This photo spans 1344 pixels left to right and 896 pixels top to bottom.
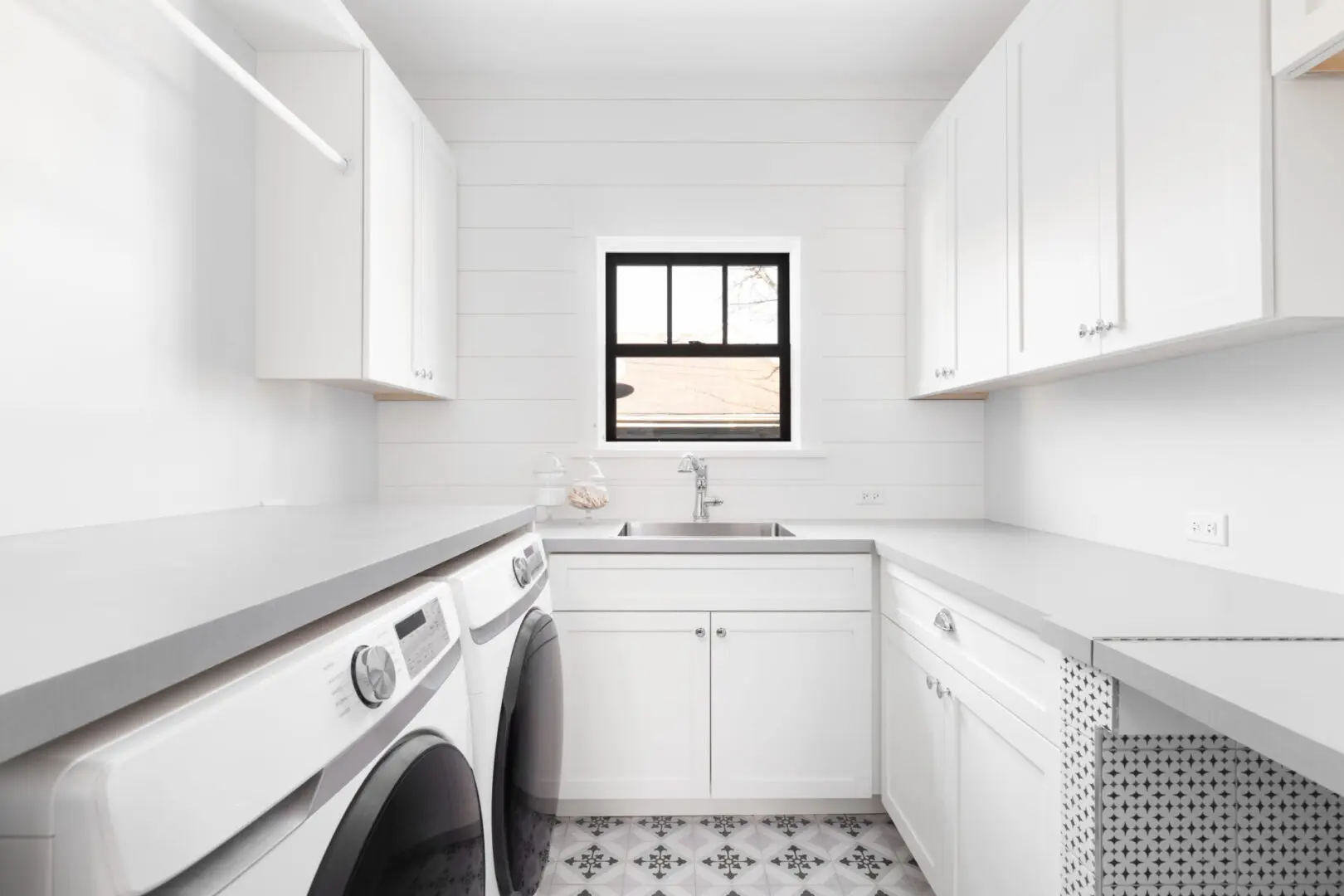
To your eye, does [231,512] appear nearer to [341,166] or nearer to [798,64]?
[341,166]

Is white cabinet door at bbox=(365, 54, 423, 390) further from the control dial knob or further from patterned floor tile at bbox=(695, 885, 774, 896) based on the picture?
patterned floor tile at bbox=(695, 885, 774, 896)

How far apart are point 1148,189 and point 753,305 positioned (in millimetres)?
1736

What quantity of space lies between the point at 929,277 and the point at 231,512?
2.26 metres

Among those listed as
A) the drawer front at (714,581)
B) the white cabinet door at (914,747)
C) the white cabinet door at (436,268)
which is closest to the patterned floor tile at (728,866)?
the white cabinet door at (914,747)

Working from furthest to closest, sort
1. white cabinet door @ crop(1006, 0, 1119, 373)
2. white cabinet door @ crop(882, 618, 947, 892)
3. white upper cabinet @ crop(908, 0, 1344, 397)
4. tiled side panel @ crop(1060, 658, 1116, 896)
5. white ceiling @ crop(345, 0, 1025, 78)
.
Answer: white ceiling @ crop(345, 0, 1025, 78) < white cabinet door @ crop(882, 618, 947, 892) < white cabinet door @ crop(1006, 0, 1119, 373) < white upper cabinet @ crop(908, 0, 1344, 397) < tiled side panel @ crop(1060, 658, 1116, 896)

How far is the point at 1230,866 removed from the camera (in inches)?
38.7

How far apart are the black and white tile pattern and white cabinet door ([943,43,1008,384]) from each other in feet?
4.60

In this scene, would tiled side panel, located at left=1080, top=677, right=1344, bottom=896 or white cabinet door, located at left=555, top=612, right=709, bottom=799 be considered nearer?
tiled side panel, located at left=1080, top=677, right=1344, bottom=896

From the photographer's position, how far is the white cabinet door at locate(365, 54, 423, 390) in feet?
6.49

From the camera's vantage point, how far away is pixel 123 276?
153 cm

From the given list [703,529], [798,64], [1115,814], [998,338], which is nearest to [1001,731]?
[1115,814]

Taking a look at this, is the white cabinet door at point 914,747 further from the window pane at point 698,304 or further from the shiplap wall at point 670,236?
the window pane at point 698,304

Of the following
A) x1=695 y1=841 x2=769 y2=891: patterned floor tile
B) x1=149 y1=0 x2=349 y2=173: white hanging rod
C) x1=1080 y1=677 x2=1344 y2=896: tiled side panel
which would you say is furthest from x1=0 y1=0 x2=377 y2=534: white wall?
x1=1080 y1=677 x2=1344 y2=896: tiled side panel

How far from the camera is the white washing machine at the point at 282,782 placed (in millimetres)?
434
